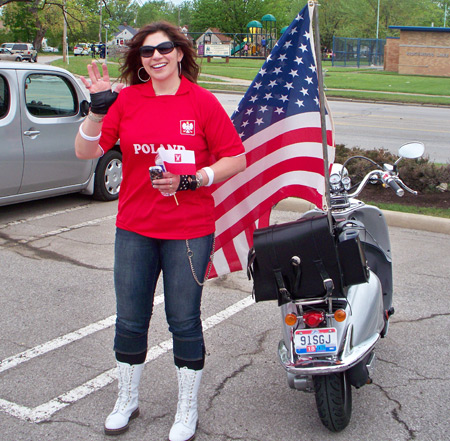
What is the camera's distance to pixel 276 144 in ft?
12.6

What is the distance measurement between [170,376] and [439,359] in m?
1.71

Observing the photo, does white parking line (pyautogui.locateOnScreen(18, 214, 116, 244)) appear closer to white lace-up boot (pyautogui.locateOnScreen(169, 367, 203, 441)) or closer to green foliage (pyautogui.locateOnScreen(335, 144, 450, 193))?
green foliage (pyautogui.locateOnScreen(335, 144, 450, 193))

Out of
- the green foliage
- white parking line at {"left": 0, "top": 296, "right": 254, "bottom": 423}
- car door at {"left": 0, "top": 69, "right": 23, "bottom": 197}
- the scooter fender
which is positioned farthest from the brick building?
the scooter fender

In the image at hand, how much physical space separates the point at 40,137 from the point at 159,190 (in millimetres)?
4789

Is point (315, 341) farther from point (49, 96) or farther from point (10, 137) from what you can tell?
point (49, 96)

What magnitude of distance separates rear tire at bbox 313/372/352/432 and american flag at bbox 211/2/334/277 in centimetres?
103

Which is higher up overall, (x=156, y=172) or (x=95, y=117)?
(x=95, y=117)

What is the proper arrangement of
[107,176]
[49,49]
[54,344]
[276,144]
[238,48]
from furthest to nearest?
1. [49,49]
2. [238,48]
3. [107,176]
4. [54,344]
5. [276,144]

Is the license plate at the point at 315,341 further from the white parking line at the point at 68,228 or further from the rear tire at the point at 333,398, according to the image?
the white parking line at the point at 68,228

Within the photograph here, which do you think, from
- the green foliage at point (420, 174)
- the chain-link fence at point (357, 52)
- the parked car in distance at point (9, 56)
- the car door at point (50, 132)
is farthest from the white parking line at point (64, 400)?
the chain-link fence at point (357, 52)

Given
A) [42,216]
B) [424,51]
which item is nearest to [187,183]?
[42,216]

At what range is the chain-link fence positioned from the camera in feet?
151

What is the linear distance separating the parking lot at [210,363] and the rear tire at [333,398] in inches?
5.8

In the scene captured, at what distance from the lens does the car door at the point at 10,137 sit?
693 cm
